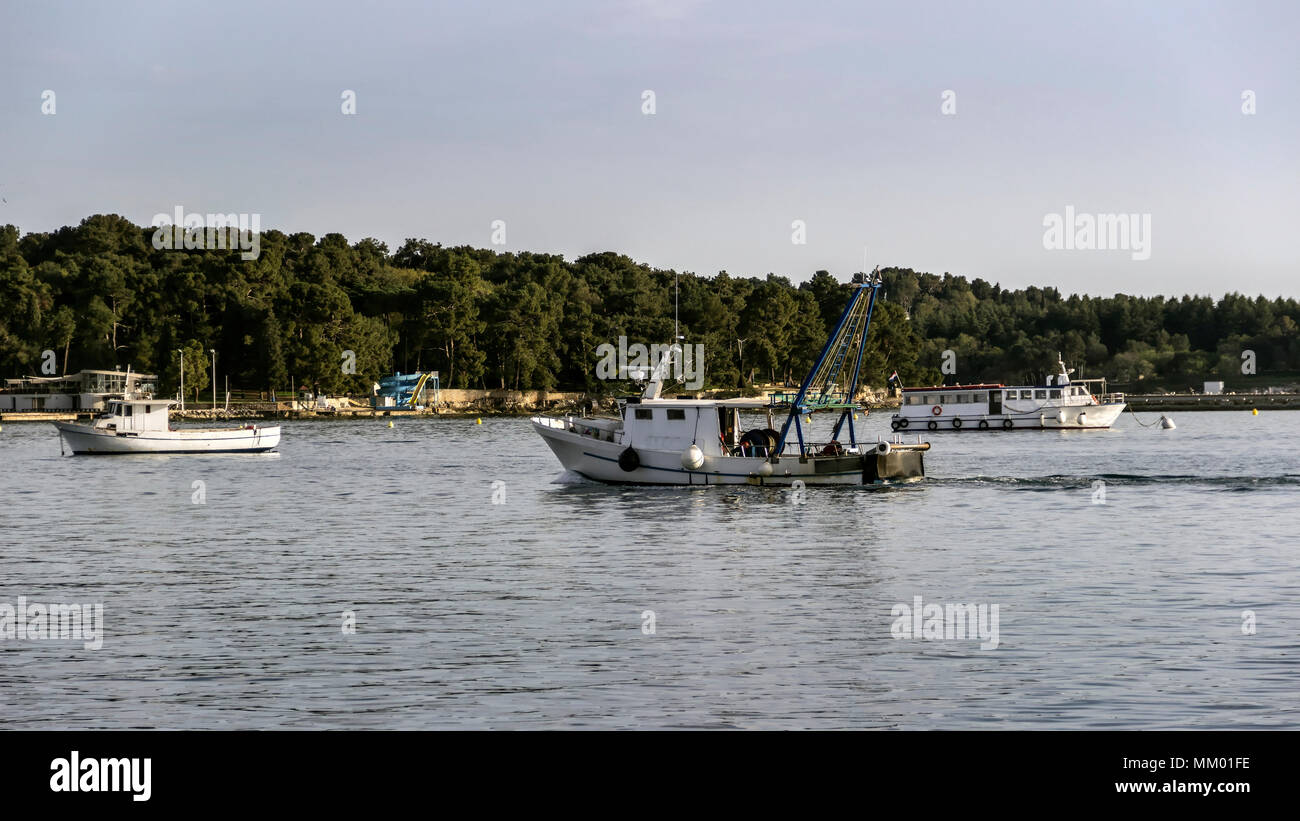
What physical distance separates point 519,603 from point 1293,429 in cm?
13342

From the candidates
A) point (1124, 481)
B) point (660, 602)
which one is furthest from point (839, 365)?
point (660, 602)

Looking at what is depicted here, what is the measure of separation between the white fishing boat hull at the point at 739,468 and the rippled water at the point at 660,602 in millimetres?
827

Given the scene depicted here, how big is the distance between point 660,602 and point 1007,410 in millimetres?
116537

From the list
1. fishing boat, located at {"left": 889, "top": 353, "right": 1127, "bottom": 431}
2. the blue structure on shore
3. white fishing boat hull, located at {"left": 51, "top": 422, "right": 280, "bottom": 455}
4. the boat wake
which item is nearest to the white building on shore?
the blue structure on shore

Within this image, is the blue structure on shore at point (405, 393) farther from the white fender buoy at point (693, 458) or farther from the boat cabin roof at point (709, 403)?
the white fender buoy at point (693, 458)

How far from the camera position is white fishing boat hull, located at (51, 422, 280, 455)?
10006 centimetres

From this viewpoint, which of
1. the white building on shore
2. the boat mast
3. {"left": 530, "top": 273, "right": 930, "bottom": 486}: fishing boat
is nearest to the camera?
the boat mast

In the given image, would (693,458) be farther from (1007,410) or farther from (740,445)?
(1007,410)

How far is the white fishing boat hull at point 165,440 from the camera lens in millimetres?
100062

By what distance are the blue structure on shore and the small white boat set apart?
305ft

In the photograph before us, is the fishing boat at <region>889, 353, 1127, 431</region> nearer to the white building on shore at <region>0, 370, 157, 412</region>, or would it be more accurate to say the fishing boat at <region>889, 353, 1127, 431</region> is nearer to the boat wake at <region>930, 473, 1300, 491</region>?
the boat wake at <region>930, 473, 1300, 491</region>

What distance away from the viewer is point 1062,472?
76.8m

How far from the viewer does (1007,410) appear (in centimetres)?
14150
